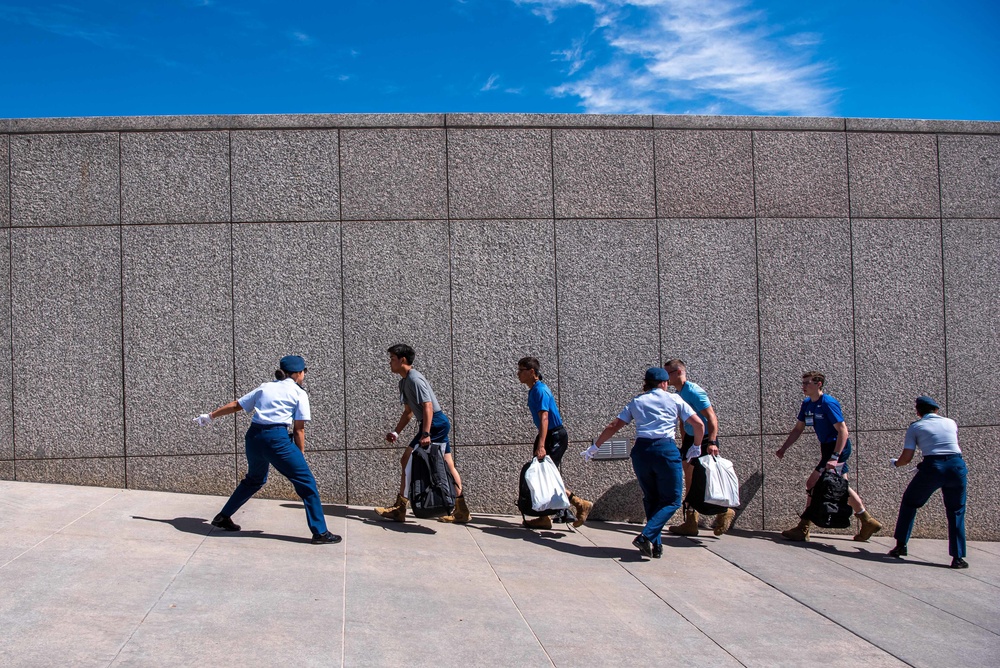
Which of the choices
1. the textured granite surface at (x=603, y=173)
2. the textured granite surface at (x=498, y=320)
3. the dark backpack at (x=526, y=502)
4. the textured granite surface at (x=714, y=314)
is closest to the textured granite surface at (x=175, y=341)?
the textured granite surface at (x=498, y=320)

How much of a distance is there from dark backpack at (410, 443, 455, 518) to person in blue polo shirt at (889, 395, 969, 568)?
3977mm

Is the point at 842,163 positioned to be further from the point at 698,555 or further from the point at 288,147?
the point at 288,147

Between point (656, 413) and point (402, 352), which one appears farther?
point (402, 352)

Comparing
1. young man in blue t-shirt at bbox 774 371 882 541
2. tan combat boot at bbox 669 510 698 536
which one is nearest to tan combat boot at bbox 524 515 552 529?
tan combat boot at bbox 669 510 698 536

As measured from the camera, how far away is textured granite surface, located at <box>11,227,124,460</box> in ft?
23.7

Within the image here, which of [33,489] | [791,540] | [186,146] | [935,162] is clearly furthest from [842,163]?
[33,489]

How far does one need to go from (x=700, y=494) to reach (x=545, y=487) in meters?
1.41

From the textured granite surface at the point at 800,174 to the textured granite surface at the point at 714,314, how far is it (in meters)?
0.59

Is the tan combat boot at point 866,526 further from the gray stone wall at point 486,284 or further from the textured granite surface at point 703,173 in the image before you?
the textured granite surface at point 703,173

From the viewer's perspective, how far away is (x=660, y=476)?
6.11 meters

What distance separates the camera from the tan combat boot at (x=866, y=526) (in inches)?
285

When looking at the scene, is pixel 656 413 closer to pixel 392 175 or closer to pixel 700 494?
pixel 700 494

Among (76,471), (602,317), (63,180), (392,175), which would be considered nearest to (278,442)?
(76,471)

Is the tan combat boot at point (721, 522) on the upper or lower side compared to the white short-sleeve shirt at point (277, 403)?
lower
